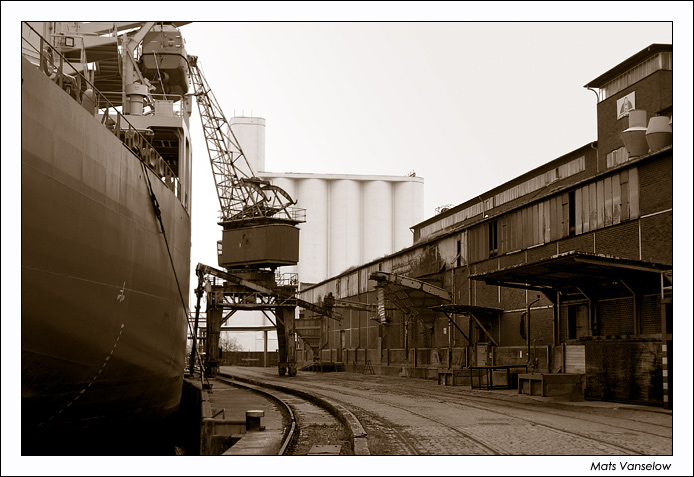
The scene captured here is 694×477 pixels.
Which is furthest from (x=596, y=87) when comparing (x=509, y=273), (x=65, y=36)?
(x=65, y=36)

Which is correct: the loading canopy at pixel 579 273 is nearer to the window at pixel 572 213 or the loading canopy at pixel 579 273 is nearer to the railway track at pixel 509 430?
the window at pixel 572 213

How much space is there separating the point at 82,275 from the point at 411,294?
98.0 ft

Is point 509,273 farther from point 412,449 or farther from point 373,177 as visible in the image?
point 373,177

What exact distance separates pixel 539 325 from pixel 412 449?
19.8 meters

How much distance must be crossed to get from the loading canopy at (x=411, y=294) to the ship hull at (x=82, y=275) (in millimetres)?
21405

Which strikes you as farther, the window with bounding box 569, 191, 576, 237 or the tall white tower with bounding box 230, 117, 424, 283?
the tall white tower with bounding box 230, 117, 424, 283

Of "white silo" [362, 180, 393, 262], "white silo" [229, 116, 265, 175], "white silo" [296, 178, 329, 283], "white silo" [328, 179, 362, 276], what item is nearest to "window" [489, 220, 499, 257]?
"white silo" [328, 179, 362, 276]

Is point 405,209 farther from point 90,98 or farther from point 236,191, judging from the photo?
point 90,98

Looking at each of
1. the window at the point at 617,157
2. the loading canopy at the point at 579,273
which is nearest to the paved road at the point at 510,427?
the loading canopy at the point at 579,273

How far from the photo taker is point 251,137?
84.1m

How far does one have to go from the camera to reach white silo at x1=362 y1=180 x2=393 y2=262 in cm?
8550

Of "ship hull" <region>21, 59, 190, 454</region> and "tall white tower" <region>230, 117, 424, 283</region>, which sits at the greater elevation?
"tall white tower" <region>230, 117, 424, 283</region>

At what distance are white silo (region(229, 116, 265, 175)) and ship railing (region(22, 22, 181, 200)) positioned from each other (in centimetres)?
5893

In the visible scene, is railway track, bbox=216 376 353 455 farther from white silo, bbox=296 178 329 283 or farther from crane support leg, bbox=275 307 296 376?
white silo, bbox=296 178 329 283
